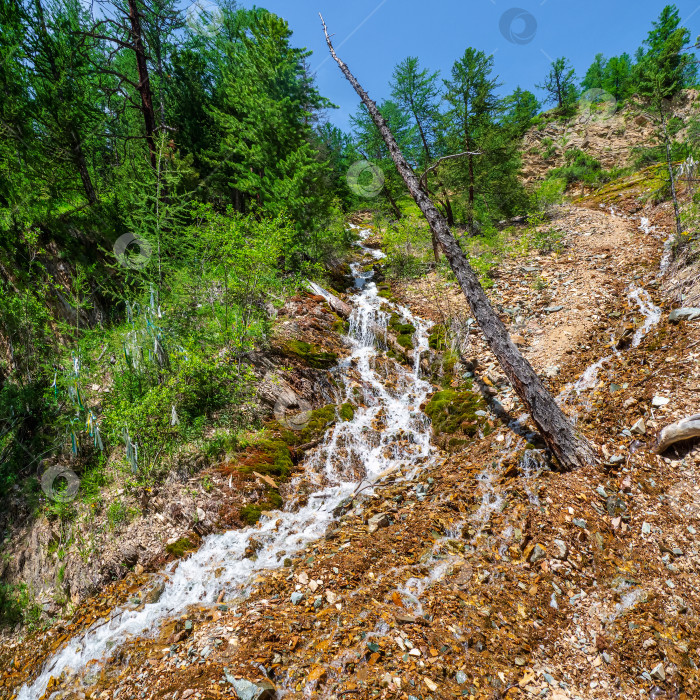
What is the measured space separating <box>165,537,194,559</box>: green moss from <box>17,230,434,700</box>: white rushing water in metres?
0.14

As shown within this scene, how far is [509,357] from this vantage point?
17.7ft

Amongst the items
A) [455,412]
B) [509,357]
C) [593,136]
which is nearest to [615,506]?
[509,357]

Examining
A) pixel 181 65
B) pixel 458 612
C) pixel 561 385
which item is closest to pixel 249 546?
pixel 458 612

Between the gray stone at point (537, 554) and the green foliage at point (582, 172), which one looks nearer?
the gray stone at point (537, 554)

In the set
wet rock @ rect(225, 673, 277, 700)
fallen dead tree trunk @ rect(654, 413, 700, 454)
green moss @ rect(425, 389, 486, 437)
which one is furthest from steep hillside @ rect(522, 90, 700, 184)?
wet rock @ rect(225, 673, 277, 700)

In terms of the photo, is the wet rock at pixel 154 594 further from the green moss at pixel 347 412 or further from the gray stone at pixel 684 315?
the gray stone at pixel 684 315

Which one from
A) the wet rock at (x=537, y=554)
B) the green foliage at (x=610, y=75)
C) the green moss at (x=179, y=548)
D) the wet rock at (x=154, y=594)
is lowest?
the wet rock at (x=154, y=594)

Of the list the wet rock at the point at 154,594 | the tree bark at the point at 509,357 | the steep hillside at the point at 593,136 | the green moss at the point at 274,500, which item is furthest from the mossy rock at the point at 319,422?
the steep hillside at the point at 593,136

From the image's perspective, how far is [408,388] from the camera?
888 cm

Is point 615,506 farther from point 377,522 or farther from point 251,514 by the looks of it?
point 251,514

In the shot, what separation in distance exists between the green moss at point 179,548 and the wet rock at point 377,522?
285 centimetres

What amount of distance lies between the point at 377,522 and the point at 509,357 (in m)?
3.47

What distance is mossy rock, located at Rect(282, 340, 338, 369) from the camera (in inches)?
338

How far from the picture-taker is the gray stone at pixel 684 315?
565 centimetres
